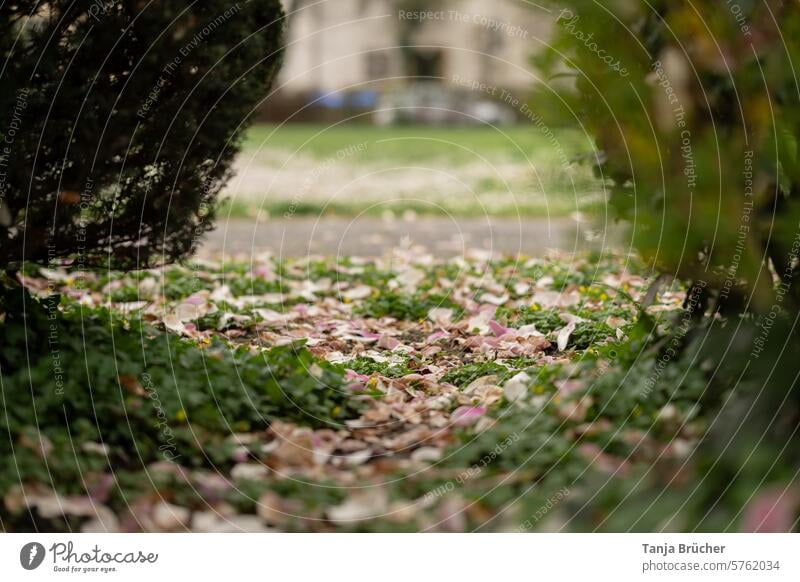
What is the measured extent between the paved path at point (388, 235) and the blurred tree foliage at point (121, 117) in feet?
7.58

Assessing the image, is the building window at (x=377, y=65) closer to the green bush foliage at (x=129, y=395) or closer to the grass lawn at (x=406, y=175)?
the grass lawn at (x=406, y=175)

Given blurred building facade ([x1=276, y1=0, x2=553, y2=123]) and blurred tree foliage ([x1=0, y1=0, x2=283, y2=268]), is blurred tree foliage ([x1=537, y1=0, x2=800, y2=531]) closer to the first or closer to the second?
blurred tree foliage ([x1=0, y1=0, x2=283, y2=268])

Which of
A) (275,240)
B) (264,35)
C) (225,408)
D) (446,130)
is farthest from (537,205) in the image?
(446,130)

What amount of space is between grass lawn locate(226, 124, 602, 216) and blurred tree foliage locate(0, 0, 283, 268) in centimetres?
114

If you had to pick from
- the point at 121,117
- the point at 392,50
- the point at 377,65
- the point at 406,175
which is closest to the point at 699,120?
the point at 121,117

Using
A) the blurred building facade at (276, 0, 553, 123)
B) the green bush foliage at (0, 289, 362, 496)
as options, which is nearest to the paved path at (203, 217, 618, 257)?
the green bush foliage at (0, 289, 362, 496)

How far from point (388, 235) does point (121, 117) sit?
12.4 feet

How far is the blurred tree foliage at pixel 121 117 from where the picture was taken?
3.05 metres

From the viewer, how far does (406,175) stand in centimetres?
1201

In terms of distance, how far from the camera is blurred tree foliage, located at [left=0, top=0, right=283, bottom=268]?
3055mm

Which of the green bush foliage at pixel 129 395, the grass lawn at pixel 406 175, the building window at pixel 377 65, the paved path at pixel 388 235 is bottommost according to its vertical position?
the green bush foliage at pixel 129 395

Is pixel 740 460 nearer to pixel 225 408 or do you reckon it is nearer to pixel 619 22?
pixel 619 22

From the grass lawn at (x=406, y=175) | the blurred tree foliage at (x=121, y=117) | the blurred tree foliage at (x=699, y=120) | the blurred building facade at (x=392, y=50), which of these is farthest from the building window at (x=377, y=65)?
the blurred tree foliage at (x=699, y=120)

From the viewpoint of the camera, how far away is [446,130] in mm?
19547
